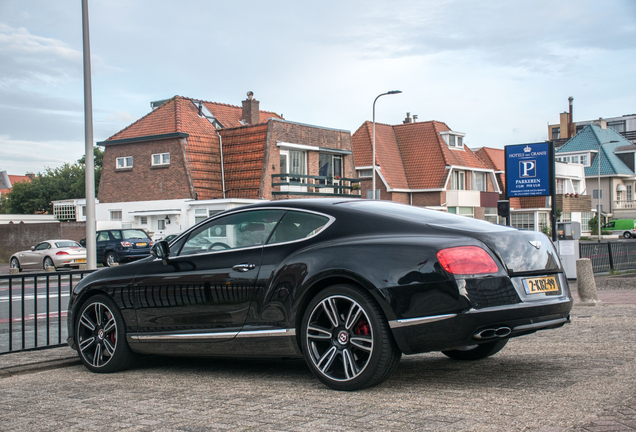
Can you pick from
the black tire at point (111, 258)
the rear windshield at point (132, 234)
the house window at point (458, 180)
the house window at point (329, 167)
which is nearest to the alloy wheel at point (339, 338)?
the black tire at point (111, 258)

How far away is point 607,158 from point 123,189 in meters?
58.9

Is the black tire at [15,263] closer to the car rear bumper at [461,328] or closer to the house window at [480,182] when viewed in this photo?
the car rear bumper at [461,328]

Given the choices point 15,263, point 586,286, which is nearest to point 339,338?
point 586,286

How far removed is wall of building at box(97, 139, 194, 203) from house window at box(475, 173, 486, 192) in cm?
2898

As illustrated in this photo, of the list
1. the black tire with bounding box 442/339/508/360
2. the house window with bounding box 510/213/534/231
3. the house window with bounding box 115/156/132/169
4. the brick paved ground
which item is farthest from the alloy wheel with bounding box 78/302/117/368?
the house window with bounding box 510/213/534/231

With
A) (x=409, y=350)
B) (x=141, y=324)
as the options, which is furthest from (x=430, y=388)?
(x=141, y=324)

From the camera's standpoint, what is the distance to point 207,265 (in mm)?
5605

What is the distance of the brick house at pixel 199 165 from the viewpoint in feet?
123

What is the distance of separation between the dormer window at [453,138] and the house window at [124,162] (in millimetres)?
25683

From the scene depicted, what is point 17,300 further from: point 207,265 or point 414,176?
point 414,176

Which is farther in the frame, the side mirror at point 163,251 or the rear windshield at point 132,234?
the rear windshield at point 132,234

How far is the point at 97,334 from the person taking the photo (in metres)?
6.32

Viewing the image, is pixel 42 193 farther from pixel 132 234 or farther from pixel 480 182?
pixel 132 234

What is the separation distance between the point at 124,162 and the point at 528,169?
27392 millimetres
